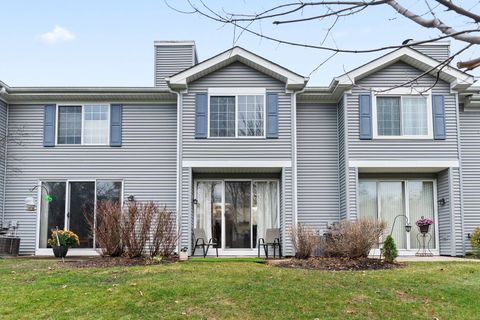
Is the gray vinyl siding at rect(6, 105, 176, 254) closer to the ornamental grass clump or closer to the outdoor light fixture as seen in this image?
the ornamental grass clump

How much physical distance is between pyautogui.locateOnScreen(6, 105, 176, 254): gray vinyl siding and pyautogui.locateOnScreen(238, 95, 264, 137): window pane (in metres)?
2.18

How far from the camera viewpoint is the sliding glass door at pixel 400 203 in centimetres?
1498

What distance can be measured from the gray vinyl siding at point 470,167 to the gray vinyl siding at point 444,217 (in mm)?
726

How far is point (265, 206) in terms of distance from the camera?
50.0ft

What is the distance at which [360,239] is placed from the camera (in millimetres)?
11523

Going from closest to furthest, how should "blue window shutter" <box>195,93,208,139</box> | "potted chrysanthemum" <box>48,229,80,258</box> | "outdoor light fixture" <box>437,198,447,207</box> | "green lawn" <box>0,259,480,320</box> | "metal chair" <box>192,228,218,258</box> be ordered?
"green lawn" <box>0,259,480,320</box>, "potted chrysanthemum" <box>48,229,80,258</box>, "blue window shutter" <box>195,93,208,139</box>, "metal chair" <box>192,228,218,258</box>, "outdoor light fixture" <box>437,198,447,207</box>

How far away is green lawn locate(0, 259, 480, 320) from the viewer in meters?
7.32

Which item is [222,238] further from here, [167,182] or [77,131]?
[77,131]

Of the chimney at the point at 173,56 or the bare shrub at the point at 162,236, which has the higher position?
the chimney at the point at 173,56

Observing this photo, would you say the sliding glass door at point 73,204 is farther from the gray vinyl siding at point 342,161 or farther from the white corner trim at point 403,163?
the white corner trim at point 403,163

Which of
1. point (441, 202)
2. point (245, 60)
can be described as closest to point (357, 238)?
point (441, 202)

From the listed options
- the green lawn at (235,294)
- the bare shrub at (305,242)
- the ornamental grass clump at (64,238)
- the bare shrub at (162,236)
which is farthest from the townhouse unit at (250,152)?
the green lawn at (235,294)

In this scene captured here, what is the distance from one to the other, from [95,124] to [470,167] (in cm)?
1109

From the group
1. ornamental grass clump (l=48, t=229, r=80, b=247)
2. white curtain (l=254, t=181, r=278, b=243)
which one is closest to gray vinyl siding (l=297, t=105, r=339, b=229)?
white curtain (l=254, t=181, r=278, b=243)
